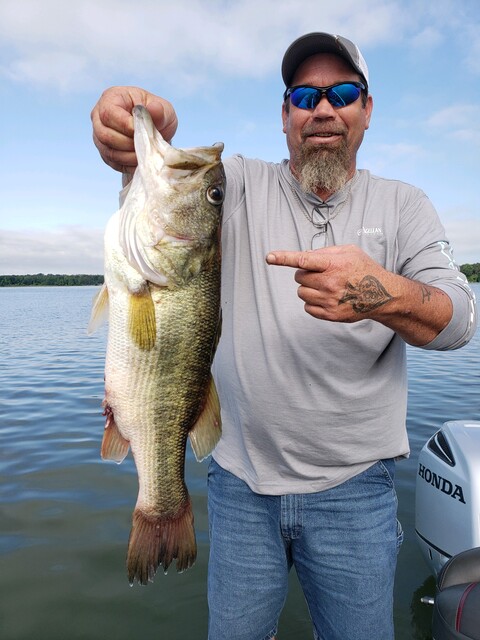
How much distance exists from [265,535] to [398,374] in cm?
109

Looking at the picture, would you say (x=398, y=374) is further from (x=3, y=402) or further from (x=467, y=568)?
(x=3, y=402)

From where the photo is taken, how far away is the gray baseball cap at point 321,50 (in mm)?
2885

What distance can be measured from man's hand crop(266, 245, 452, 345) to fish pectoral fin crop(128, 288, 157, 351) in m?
0.69

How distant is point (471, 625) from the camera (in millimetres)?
2414

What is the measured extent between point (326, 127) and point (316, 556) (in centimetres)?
228

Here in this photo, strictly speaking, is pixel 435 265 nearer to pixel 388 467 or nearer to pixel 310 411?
pixel 310 411

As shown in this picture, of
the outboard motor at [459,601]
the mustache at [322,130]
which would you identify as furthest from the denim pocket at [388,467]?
the mustache at [322,130]

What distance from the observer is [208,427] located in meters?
2.55

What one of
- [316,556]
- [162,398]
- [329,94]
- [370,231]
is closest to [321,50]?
[329,94]

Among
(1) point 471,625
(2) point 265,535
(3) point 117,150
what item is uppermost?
(3) point 117,150

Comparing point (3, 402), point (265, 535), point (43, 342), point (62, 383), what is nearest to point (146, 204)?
point (265, 535)

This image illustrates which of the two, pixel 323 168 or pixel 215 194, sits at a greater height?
pixel 323 168

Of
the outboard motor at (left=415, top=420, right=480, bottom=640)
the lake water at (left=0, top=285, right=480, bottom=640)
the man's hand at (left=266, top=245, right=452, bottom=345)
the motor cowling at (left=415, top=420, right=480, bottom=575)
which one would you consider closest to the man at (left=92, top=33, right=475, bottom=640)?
the outboard motor at (left=415, top=420, right=480, bottom=640)

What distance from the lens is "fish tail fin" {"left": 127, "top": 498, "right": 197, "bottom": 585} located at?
98.5 inches
